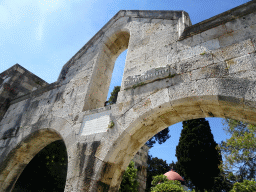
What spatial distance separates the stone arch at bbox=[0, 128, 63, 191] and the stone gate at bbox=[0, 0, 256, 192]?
0.02 metres

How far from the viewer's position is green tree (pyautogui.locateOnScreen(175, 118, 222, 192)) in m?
16.8

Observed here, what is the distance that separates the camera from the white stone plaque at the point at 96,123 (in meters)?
3.66

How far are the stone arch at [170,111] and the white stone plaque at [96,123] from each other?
0.27 meters

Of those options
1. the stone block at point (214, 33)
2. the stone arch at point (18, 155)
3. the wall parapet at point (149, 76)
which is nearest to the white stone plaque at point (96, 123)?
A: the wall parapet at point (149, 76)

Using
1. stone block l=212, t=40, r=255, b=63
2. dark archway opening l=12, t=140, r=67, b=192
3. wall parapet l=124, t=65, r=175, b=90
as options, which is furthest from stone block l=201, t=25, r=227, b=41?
dark archway opening l=12, t=140, r=67, b=192

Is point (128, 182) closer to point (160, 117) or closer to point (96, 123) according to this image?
point (96, 123)

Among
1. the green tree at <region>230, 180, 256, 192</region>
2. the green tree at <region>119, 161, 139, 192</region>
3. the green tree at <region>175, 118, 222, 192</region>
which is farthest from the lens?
the green tree at <region>175, 118, 222, 192</region>

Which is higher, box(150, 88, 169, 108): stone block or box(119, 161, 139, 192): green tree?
box(150, 88, 169, 108): stone block

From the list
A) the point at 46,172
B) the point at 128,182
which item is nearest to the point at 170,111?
the point at 128,182

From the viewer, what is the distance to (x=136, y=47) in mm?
4477

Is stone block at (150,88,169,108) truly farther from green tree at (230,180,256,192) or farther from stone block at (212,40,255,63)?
green tree at (230,180,256,192)

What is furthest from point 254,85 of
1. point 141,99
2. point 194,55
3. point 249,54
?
point 141,99

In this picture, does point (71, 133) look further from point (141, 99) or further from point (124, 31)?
point (124, 31)

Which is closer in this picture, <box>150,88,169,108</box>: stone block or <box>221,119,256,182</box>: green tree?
<box>150,88,169,108</box>: stone block
